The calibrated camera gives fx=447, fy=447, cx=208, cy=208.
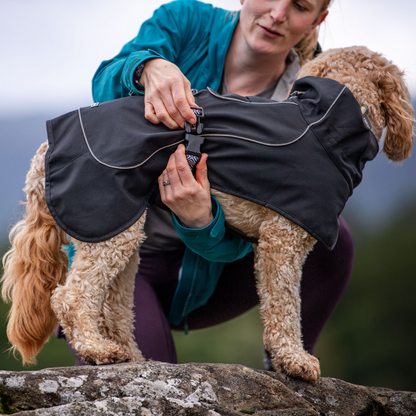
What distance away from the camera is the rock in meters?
1.43

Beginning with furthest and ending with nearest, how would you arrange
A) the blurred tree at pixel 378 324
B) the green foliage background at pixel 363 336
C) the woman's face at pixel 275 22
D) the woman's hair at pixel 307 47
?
the blurred tree at pixel 378 324, the green foliage background at pixel 363 336, the woman's hair at pixel 307 47, the woman's face at pixel 275 22

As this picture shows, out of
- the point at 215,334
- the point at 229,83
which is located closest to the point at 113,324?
the point at 229,83

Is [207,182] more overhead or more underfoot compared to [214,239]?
more overhead

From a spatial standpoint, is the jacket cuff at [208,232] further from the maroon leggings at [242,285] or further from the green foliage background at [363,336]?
the green foliage background at [363,336]

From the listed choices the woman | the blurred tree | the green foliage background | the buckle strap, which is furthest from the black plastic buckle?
the blurred tree

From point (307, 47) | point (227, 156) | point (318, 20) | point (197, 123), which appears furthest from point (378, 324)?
point (197, 123)

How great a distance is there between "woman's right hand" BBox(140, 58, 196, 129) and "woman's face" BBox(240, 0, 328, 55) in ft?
2.04

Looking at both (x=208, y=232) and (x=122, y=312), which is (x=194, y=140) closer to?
(x=208, y=232)

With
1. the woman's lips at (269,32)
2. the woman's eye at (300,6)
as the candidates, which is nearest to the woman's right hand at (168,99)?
the woman's lips at (269,32)

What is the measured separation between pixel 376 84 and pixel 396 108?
0.48 feet

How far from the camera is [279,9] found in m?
2.21

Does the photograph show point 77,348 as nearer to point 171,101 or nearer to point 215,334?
point 171,101

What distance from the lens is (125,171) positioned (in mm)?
1846

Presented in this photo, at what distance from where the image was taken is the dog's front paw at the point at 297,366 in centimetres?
189
